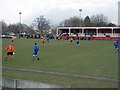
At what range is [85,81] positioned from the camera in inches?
348

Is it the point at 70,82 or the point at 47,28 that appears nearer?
the point at 70,82

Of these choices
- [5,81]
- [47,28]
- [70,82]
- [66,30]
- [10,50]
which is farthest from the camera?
[47,28]

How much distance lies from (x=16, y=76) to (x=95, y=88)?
4173 mm

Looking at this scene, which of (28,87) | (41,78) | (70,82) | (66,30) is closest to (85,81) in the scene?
(70,82)

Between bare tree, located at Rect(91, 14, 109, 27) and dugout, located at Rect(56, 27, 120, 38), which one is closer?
dugout, located at Rect(56, 27, 120, 38)

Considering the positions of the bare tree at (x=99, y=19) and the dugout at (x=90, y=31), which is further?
the bare tree at (x=99, y=19)

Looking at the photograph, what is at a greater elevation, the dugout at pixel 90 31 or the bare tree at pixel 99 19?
the bare tree at pixel 99 19

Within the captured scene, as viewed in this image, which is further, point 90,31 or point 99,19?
point 99,19

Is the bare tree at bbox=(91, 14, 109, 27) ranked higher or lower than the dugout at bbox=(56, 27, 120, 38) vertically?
higher

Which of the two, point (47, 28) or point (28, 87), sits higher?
point (47, 28)

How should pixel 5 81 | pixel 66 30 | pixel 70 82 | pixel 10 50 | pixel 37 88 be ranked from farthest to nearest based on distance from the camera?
pixel 66 30
pixel 10 50
pixel 70 82
pixel 5 81
pixel 37 88

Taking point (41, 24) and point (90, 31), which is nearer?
point (90, 31)

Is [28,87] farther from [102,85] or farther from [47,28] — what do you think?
[47,28]

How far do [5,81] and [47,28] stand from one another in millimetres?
94162
